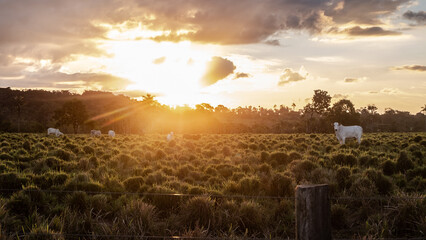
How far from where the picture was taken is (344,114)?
70500mm

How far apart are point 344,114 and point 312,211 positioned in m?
73.3

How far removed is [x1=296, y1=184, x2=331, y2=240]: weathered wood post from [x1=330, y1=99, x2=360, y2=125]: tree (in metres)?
71.5

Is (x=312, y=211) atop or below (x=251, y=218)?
atop

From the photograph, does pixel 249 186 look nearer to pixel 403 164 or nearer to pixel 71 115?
pixel 403 164

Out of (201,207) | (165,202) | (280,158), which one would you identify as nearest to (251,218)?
(201,207)

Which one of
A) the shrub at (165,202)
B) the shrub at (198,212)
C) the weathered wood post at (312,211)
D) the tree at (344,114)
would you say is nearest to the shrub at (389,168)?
the shrub at (198,212)

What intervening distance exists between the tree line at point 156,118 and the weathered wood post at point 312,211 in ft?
236

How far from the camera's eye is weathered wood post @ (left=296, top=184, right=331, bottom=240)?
10.9 feet

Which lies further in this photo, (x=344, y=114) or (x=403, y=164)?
(x=344, y=114)

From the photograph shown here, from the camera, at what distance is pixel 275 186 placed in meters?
9.32

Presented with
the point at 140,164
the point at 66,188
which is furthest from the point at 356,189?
the point at 140,164

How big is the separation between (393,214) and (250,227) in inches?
126

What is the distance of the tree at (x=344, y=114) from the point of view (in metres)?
70.1

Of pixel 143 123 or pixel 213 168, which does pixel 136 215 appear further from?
pixel 143 123
